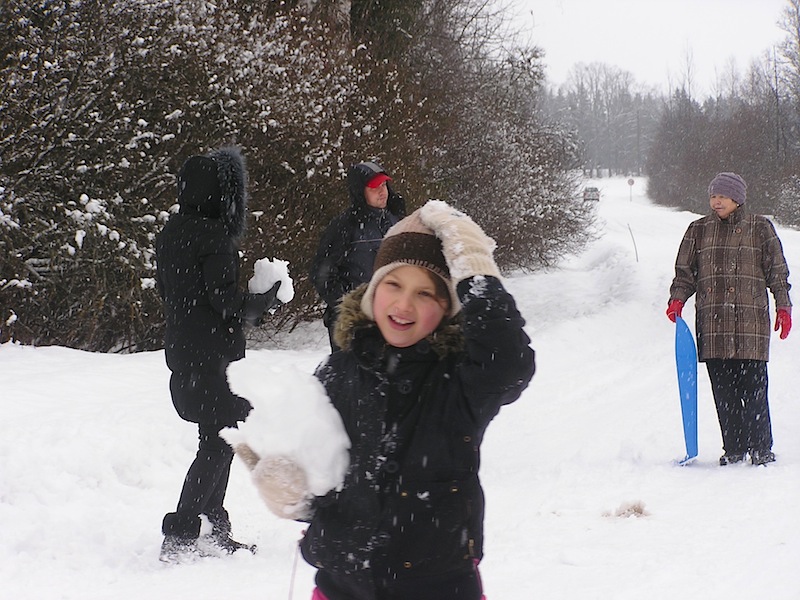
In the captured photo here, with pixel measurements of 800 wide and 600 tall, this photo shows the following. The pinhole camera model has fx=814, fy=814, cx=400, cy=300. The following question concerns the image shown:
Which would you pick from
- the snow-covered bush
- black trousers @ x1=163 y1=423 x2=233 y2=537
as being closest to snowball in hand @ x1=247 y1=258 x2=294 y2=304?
black trousers @ x1=163 y1=423 x2=233 y2=537

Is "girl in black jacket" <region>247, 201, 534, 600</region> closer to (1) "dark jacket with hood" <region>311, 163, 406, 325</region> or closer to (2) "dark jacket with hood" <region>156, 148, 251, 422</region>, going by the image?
(2) "dark jacket with hood" <region>156, 148, 251, 422</region>

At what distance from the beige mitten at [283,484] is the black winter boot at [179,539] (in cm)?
223

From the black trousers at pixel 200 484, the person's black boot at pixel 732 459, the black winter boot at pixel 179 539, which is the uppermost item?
the black trousers at pixel 200 484

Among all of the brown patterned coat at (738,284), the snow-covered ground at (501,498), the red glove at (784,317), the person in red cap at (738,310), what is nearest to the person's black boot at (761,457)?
the person in red cap at (738,310)

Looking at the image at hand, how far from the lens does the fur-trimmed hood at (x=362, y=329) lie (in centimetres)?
214

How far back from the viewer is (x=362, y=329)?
2193mm

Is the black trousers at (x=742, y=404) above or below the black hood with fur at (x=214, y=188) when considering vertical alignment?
below

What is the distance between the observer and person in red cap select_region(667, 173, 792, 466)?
570 centimetres

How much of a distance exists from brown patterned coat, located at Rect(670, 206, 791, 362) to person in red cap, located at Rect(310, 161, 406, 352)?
7.84ft

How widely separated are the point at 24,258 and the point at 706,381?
7468 mm

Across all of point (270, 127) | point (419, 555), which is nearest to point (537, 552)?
point (419, 555)

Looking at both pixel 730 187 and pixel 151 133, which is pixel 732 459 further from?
pixel 151 133

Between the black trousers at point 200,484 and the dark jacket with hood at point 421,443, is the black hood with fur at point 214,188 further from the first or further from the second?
the dark jacket with hood at point 421,443

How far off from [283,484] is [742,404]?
4.61 meters
